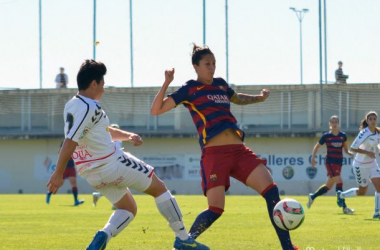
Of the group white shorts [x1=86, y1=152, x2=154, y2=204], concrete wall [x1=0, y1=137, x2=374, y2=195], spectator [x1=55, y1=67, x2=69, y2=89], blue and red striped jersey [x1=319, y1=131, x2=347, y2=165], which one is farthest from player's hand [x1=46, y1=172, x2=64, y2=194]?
spectator [x1=55, y1=67, x2=69, y2=89]

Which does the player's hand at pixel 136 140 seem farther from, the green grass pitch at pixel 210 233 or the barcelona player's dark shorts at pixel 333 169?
the barcelona player's dark shorts at pixel 333 169

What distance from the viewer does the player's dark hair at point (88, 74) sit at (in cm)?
805

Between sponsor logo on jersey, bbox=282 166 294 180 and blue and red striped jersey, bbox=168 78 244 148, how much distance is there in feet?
95.6

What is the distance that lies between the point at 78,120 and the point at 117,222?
1.17 meters

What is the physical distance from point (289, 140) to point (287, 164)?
1.39 metres

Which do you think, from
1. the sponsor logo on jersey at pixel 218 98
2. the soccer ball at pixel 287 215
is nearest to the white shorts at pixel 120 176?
the sponsor logo on jersey at pixel 218 98

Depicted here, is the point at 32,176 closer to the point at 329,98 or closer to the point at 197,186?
the point at 197,186

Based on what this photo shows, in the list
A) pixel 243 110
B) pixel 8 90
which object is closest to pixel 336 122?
pixel 243 110

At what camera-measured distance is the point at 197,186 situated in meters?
38.7

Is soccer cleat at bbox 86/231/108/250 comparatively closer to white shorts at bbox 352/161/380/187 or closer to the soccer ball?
the soccer ball

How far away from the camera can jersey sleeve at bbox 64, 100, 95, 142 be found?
25.2ft

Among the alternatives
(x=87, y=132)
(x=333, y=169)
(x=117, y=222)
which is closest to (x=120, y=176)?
(x=117, y=222)

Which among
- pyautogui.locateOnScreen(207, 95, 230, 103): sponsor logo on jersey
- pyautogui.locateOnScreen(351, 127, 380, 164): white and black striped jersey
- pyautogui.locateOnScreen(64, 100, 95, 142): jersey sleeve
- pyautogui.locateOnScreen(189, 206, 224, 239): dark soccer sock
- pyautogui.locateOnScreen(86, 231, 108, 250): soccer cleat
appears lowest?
pyautogui.locateOnScreen(86, 231, 108, 250): soccer cleat

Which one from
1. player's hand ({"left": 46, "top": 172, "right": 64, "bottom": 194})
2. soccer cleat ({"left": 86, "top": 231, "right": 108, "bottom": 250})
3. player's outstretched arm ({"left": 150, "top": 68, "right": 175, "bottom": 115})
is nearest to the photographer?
player's hand ({"left": 46, "top": 172, "right": 64, "bottom": 194})
